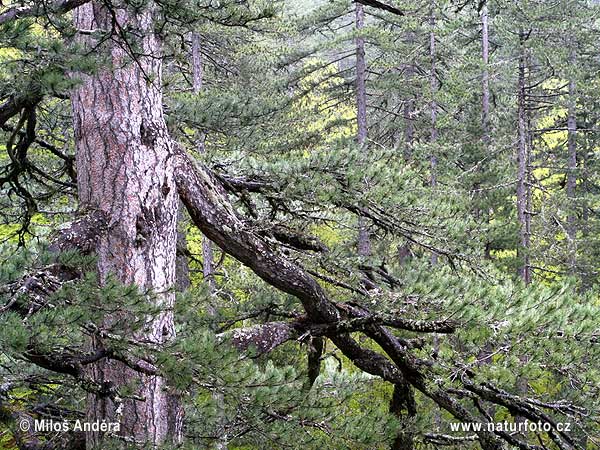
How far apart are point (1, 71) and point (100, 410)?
202cm

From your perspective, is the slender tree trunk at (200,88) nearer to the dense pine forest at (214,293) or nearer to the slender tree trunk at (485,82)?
the dense pine forest at (214,293)

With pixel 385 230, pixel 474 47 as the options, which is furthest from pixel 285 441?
pixel 474 47

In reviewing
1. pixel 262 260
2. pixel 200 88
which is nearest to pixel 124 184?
pixel 262 260

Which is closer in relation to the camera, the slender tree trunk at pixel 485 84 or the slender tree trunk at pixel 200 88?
the slender tree trunk at pixel 200 88

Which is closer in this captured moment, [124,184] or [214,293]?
[124,184]

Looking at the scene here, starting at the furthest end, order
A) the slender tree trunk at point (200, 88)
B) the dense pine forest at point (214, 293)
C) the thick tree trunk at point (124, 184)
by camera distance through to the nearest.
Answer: the slender tree trunk at point (200, 88) → the thick tree trunk at point (124, 184) → the dense pine forest at point (214, 293)

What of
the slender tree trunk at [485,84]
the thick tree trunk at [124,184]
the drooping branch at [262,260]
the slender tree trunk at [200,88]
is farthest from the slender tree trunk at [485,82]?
the thick tree trunk at [124,184]

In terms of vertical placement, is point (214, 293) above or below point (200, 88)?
below

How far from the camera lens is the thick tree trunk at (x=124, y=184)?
10.6 feet

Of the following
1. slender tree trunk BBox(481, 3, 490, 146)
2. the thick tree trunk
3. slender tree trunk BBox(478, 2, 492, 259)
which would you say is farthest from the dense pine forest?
slender tree trunk BBox(481, 3, 490, 146)

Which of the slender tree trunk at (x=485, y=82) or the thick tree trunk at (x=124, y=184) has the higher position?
the slender tree trunk at (x=485, y=82)

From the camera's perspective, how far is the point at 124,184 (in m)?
3.24

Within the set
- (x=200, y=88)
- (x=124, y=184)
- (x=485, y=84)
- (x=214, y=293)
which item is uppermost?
(x=485, y=84)

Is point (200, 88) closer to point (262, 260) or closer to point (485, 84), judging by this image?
point (485, 84)
